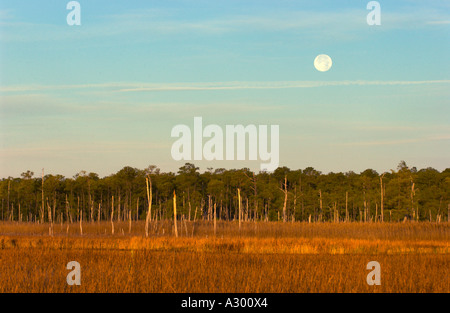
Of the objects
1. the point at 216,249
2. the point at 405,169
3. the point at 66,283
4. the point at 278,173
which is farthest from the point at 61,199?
the point at 66,283

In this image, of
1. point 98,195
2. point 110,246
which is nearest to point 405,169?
point 110,246

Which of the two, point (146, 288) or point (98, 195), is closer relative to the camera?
point (146, 288)

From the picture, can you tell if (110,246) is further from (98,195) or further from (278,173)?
(278,173)

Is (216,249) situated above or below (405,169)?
below

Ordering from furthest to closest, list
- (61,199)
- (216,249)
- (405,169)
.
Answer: (61,199), (405,169), (216,249)

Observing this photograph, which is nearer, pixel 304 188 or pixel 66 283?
pixel 66 283
